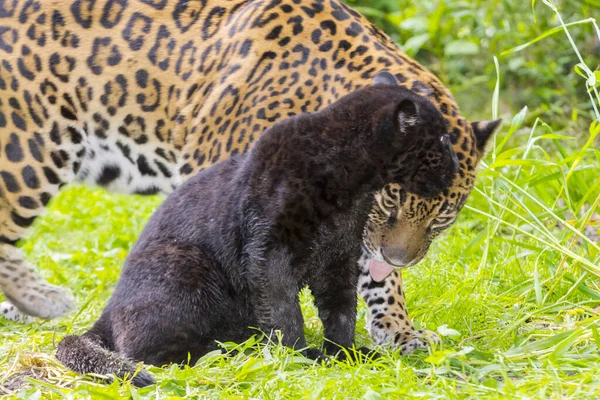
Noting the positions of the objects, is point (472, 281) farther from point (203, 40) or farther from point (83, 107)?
point (83, 107)

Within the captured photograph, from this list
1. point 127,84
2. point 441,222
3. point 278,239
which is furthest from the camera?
point 127,84

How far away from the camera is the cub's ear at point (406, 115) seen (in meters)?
5.33

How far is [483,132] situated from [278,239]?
1.50 meters

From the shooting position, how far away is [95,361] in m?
5.17

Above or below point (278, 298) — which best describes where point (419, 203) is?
above

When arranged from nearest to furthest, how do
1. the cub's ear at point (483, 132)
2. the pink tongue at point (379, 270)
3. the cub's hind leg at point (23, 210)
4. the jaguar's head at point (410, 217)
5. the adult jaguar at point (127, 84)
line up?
the jaguar's head at point (410, 217)
the cub's ear at point (483, 132)
the pink tongue at point (379, 270)
the adult jaguar at point (127, 84)
the cub's hind leg at point (23, 210)

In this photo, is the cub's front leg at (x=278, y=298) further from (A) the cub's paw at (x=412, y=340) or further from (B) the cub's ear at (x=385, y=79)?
(B) the cub's ear at (x=385, y=79)

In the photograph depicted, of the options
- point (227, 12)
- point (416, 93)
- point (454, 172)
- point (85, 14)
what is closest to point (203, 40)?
point (227, 12)

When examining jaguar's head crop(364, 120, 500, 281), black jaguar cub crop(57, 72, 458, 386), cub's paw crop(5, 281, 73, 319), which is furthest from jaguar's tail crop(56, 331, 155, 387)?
cub's paw crop(5, 281, 73, 319)

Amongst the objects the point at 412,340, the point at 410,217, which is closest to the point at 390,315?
the point at 412,340

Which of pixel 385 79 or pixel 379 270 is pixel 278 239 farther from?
pixel 385 79

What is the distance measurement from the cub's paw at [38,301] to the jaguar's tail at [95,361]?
206 centimetres

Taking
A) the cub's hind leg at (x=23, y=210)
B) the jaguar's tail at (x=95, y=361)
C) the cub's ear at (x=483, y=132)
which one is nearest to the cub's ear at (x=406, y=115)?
the cub's ear at (x=483, y=132)

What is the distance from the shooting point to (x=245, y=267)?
5.51 meters
